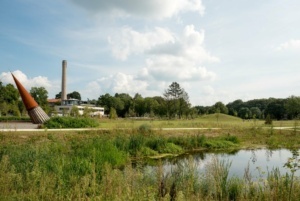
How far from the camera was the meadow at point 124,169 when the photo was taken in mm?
5180

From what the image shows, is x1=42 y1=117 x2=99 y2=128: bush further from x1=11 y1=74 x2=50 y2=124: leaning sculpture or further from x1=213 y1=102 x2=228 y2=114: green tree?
x1=213 y1=102 x2=228 y2=114: green tree

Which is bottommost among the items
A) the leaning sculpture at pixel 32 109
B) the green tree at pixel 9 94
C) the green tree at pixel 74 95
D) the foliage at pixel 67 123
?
the foliage at pixel 67 123

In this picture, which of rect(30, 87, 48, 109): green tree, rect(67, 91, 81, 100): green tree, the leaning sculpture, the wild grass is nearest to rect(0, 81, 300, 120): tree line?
rect(30, 87, 48, 109): green tree

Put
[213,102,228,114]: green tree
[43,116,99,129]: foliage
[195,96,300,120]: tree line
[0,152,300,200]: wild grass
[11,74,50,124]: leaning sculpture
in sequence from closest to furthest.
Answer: [0,152,300,200]: wild grass → [43,116,99,129]: foliage → [11,74,50,124]: leaning sculpture → [195,96,300,120]: tree line → [213,102,228,114]: green tree

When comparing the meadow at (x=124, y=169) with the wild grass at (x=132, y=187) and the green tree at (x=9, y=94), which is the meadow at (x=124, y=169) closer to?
the wild grass at (x=132, y=187)

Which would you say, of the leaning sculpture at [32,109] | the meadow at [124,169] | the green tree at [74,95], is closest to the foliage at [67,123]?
the leaning sculpture at [32,109]

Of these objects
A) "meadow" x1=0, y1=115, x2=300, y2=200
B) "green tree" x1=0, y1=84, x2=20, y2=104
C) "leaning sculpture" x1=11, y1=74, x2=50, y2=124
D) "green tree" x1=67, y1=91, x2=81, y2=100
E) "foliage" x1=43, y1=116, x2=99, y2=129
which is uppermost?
"green tree" x1=67, y1=91, x2=81, y2=100

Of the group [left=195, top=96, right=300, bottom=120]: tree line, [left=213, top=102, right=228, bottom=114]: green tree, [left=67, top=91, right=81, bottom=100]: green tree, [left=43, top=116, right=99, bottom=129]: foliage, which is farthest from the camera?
[left=67, top=91, right=81, bottom=100]: green tree

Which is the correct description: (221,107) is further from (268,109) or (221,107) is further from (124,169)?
(124,169)

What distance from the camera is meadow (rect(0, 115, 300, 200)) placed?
5180 mm

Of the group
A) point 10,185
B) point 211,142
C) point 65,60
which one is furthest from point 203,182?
point 65,60

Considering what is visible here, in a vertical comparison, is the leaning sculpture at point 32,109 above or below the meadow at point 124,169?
above

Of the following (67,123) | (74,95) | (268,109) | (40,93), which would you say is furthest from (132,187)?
(74,95)

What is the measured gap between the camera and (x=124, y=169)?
31.0 ft
